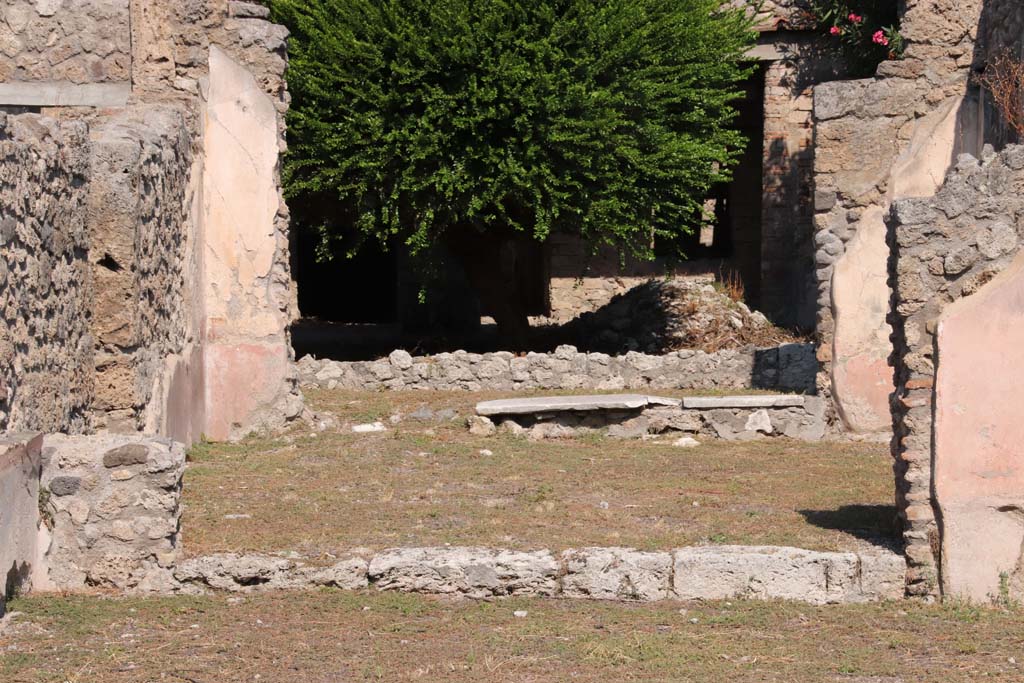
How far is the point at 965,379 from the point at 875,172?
18.9 ft

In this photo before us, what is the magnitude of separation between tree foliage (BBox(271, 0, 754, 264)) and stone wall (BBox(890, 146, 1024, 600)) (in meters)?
8.86

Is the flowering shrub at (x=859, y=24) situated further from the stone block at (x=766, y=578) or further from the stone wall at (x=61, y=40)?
the stone block at (x=766, y=578)

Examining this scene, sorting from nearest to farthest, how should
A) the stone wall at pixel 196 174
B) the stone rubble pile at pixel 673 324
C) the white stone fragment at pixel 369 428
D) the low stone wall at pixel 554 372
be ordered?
the stone wall at pixel 196 174 < the white stone fragment at pixel 369 428 < the low stone wall at pixel 554 372 < the stone rubble pile at pixel 673 324

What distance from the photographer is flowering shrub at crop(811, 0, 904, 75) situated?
755 inches

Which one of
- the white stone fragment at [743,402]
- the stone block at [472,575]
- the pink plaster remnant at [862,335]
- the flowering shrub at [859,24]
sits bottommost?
the stone block at [472,575]

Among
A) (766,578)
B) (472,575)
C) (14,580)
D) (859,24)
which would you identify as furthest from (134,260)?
(859,24)

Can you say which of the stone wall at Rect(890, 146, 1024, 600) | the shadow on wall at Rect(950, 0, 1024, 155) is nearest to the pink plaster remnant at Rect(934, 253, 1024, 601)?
the stone wall at Rect(890, 146, 1024, 600)

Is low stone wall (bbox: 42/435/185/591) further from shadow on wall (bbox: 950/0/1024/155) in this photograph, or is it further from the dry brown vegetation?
shadow on wall (bbox: 950/0/1024/155)

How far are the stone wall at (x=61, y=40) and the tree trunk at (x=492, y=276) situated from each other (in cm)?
680

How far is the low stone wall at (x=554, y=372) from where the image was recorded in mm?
14477

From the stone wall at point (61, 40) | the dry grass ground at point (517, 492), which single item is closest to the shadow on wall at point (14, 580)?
the dry grass ground at point (517, 492)

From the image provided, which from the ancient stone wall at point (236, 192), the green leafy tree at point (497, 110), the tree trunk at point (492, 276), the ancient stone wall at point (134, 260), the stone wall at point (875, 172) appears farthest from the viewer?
the tree trunk at point (492, 276)

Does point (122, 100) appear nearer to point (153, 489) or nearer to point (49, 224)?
point (49, 224)

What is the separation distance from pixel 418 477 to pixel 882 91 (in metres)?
5.07
